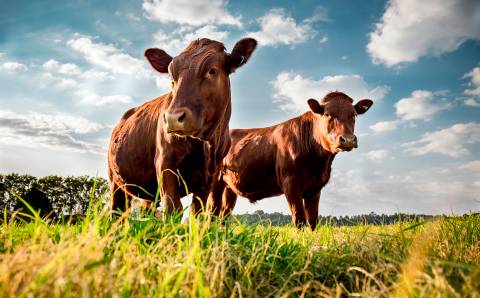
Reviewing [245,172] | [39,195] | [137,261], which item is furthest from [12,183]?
[137,261]

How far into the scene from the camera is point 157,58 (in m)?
5.89

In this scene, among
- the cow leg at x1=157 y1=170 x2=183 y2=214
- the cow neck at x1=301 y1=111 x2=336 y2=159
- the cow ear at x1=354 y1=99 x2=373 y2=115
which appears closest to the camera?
the cow leg at x1=157 y1=170 x2=183 y2=214

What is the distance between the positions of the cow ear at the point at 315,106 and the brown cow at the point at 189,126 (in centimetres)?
369

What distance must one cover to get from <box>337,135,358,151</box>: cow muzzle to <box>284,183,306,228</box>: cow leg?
56.9 inches

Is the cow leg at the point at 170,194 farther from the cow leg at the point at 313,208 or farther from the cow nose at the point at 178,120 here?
the cow leg at the point at 313,208

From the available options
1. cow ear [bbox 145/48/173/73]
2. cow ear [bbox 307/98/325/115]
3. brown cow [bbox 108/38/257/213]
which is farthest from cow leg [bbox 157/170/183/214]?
cow ear [bbox 307/98/325/115]

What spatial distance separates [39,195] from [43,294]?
69.4 ft

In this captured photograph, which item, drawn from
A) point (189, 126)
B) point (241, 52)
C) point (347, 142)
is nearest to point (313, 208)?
point (347, 142)

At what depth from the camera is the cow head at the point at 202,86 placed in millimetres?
4332

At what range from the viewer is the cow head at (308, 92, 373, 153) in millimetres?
8359

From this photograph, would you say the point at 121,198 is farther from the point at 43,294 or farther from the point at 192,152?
the point at 43,294

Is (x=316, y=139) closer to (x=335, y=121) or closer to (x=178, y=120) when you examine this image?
(x=335, y=121)

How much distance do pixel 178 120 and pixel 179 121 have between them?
0.02 metres

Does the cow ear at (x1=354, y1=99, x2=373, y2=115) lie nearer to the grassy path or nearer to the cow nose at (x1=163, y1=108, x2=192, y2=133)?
the grassy path
